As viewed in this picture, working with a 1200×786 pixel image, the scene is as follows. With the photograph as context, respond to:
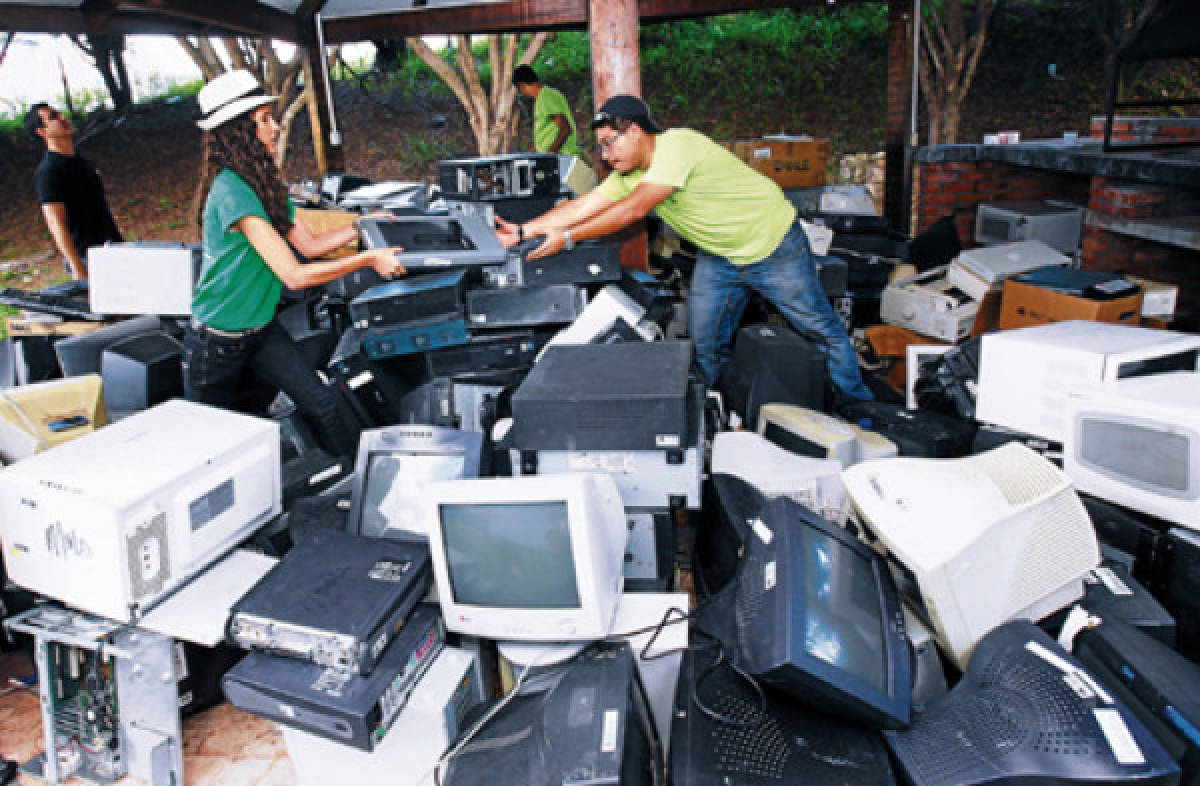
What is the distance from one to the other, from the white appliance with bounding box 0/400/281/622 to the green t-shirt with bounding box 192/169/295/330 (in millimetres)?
537

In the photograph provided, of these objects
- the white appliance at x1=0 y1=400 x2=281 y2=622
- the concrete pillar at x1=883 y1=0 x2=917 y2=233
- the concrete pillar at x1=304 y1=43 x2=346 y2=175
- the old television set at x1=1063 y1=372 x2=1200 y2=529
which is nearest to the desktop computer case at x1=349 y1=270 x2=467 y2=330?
the white appliance at x1=0 y1=400 x2=281 y2=622

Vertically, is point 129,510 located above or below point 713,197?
below

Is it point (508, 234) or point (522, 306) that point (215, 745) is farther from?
point (508, 234)

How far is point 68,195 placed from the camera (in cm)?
→ 495

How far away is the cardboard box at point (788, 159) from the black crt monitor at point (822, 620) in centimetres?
468

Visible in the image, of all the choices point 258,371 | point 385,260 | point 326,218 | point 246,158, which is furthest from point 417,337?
point 326,218

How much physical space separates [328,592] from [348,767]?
42 centimetres

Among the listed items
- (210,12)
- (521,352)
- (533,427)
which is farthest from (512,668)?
(210,12)

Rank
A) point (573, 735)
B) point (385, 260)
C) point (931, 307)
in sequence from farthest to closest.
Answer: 1. point (931, 307)
2. point (385, 260)
3. point (573, 735)

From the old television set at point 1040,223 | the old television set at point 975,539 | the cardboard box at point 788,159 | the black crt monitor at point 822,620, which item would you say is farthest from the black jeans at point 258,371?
the old television set at point 1040,223

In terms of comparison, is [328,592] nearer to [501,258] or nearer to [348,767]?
[348,767]

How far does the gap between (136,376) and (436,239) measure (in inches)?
51.6

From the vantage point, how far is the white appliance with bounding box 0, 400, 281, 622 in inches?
83.6

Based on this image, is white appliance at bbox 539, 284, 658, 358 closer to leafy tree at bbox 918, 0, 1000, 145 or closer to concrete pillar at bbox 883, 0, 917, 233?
concrete pillar at bbox 883, 0, 917, 233
